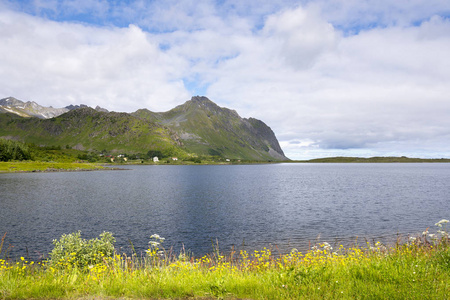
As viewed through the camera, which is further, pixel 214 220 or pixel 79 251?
pixel 214 220

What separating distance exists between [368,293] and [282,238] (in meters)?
28.5

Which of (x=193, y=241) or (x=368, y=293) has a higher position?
(x=368, y=293)

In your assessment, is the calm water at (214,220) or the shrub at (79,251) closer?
the shrub at (79,251)

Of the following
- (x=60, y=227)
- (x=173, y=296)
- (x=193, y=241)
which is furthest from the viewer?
(x=60, y=227)

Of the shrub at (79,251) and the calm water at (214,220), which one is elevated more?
the shrub at (79,251)

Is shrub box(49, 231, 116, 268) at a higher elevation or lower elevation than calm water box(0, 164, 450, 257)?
higher

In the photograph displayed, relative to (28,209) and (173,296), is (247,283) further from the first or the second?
(28,209)

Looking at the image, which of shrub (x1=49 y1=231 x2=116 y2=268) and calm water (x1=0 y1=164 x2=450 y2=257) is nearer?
shrub (x1=49 y1=231 x2=116 y2=268)

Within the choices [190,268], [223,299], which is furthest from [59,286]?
[223,299]

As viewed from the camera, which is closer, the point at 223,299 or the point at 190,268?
the point at 223,299

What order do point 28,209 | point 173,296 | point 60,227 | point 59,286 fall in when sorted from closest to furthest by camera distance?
point 173,296
point 59,286
point 60,227
point 28,209

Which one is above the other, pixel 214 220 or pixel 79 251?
pixel 79 251

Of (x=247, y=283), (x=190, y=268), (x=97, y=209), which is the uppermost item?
(x=247, y=283)

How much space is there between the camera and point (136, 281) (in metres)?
10.8
